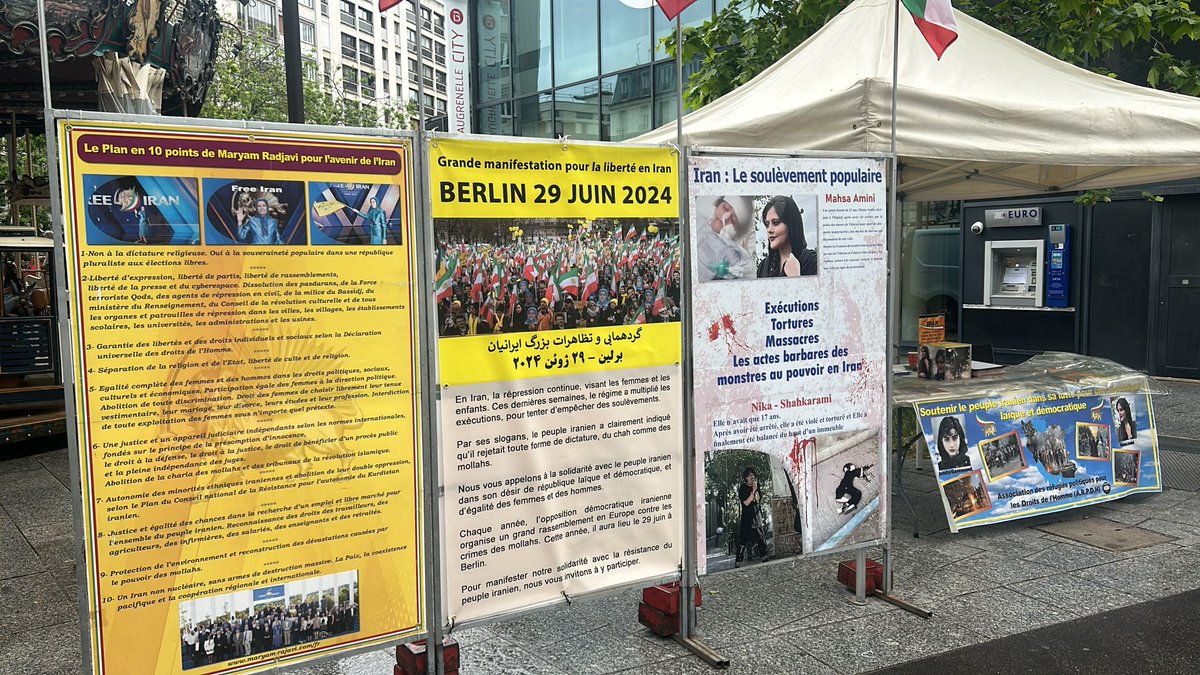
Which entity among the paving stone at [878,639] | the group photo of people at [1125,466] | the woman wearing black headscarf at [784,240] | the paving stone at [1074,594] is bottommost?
the paving stone at [878,639]

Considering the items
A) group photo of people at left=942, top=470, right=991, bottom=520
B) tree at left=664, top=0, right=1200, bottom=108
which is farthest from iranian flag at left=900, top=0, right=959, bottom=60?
tree at left=664, top=0, right=1200, bottom=108

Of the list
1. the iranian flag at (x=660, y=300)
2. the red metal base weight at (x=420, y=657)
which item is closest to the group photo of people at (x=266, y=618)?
the red metal base weight at (x=420, y=657)

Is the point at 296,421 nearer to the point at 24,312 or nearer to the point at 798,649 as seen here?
the point at 798,649

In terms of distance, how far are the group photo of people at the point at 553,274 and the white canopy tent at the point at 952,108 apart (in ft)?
5.69

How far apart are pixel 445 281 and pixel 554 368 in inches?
22.1

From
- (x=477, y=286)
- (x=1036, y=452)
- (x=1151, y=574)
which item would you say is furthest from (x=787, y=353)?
(x=1151, y=574)

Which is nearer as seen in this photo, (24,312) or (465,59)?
(24,312)

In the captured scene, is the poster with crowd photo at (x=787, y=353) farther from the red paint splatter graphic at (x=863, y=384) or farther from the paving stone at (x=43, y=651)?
the paving stone at (x=43, y=651)

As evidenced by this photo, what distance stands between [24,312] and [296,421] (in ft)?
25.0

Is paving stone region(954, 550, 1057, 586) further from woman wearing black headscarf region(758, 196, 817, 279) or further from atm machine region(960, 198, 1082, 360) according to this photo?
atm machine region(960, 198, 1082, 360)

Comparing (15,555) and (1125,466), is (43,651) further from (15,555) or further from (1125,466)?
(1125,466)

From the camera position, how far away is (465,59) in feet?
67.7

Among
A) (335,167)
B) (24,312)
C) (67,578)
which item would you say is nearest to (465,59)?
(24,312)

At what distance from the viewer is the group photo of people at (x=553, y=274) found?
11.0 ft
